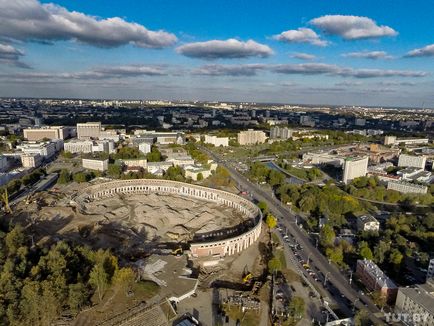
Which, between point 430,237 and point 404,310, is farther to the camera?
point 430,237

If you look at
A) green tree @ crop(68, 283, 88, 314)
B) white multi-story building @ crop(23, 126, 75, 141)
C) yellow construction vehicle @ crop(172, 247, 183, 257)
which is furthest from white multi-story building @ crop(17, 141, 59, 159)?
green tree @ crop(68, 283, 88, 314)

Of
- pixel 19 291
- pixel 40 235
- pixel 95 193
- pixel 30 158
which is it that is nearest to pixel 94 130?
pixel 30 158

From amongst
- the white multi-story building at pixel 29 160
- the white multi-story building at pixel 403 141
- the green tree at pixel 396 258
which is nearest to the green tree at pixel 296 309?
the green tree at pixel 396 258

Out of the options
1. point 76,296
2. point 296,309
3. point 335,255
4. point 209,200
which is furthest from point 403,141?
point 76,296

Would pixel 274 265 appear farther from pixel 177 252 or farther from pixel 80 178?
pixel 80 178

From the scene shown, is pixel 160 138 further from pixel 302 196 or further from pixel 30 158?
pixel 302 196

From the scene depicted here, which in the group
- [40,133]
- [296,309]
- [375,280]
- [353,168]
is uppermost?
[40,133]

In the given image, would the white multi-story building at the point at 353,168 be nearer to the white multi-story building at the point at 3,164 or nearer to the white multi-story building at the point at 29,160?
the white multi-story building at the point at 29,160

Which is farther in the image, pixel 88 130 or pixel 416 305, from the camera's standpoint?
pixel 88 130
